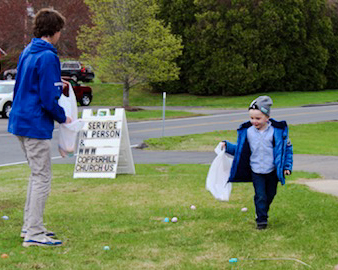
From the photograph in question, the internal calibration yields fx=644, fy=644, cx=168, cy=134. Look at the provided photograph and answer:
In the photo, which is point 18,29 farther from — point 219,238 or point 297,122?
point 219,238

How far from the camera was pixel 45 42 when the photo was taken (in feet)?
18.6

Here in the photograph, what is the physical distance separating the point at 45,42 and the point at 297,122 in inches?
829

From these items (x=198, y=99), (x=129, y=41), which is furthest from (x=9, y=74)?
(x=129, y=41)

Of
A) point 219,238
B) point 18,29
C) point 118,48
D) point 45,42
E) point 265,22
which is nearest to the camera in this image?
point 45,42

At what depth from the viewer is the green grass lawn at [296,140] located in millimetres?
17328

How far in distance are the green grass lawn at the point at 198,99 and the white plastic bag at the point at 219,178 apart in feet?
98.9

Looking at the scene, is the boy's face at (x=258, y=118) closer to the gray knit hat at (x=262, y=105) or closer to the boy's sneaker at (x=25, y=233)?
the gray knit hat at (x=262, y=105)

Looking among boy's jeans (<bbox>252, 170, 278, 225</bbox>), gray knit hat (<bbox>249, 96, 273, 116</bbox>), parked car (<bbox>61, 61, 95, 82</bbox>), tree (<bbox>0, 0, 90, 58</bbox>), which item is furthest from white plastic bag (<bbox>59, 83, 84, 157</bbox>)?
tree (<bbox>0, 0, 90, 58</bbox>)

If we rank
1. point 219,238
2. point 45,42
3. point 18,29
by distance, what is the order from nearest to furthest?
point 45,42, point 219,238, point 18,29

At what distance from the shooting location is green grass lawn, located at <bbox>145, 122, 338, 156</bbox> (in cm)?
1733

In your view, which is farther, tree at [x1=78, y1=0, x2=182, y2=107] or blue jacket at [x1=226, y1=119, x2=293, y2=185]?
tree at [x1=78, y1=0, x2=182, y2=107]

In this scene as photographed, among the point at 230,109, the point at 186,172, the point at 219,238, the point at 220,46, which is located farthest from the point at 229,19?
the point at 219,238

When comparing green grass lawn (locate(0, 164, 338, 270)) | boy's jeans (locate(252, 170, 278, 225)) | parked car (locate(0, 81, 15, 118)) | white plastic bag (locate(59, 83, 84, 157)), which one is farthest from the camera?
parked car (locate(0, 81, 15, 118))

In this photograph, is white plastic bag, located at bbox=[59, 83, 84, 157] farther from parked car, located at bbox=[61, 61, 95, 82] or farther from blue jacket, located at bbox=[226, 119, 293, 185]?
parked car, located at bbox=[61, 61, 95, 82]
